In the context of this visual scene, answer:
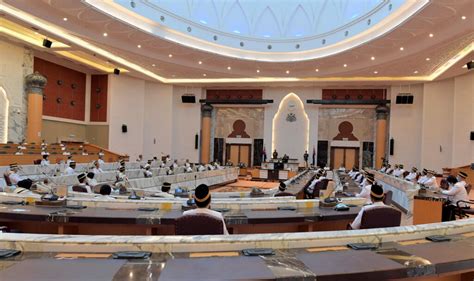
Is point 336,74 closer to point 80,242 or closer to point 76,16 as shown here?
point 76,16

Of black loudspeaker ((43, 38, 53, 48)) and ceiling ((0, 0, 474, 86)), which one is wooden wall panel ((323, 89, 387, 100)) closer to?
ceiling ((0, 0, 474, 86))

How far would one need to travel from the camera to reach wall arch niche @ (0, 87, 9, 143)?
1622 centimetres

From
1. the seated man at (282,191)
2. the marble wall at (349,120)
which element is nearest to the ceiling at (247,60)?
the marble wall at (349,120)

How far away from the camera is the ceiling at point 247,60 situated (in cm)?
1314

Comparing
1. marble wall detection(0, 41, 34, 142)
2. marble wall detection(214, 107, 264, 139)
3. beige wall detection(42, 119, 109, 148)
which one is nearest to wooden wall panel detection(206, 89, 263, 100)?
marble wall detection(214, 107, 264, 139)

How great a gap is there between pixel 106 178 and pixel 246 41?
12.1 metres

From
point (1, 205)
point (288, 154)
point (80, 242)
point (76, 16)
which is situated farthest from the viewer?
point (288, 154)

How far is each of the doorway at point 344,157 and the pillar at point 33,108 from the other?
58.1 feet

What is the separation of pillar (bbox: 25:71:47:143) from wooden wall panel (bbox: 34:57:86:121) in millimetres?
1898

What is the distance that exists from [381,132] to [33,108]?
19.7 meters

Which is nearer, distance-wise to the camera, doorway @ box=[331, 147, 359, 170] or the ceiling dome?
the ceiling dome

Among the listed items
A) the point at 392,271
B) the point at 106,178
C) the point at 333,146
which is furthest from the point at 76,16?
the point at 333,146

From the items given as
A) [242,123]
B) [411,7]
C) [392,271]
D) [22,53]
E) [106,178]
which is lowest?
[106,178]

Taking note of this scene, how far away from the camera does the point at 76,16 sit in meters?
14.0
